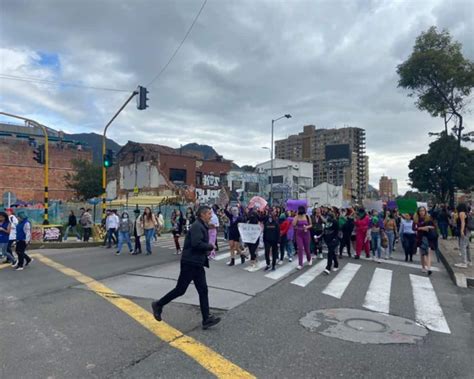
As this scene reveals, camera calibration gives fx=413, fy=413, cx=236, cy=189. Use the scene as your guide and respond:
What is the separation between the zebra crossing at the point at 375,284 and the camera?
6.80 m

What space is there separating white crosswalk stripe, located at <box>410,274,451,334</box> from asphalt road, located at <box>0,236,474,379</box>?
0.09 meters

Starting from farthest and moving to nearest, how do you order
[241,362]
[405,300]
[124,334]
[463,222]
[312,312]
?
1. [463,222]
2. [405,300]
3. [312,312]
4. [124,334]
5. [241,362]

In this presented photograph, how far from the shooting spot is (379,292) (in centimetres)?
838

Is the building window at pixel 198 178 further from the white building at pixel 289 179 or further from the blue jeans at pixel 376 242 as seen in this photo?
the blue jeans at pixel 376 242

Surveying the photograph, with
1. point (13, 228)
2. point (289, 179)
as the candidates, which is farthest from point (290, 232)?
point (289, 179)

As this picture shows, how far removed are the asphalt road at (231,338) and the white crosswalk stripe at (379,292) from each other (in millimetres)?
134

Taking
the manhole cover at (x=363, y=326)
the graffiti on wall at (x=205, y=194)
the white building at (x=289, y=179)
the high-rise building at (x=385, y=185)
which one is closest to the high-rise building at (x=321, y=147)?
the high-rise building at (x=385, y=185)

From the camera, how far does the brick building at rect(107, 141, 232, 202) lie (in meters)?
51.4

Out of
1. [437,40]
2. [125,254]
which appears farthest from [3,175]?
[437,40]

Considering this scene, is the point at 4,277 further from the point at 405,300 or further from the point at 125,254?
the point at 405,300

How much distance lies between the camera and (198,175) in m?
55.7

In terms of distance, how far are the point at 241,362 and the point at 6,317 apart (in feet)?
12.8

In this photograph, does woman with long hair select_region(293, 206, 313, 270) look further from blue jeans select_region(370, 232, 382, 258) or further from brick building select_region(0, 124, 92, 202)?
brick building select_region(0, 124, 92, 202)

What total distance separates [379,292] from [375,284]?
2.90 ft
